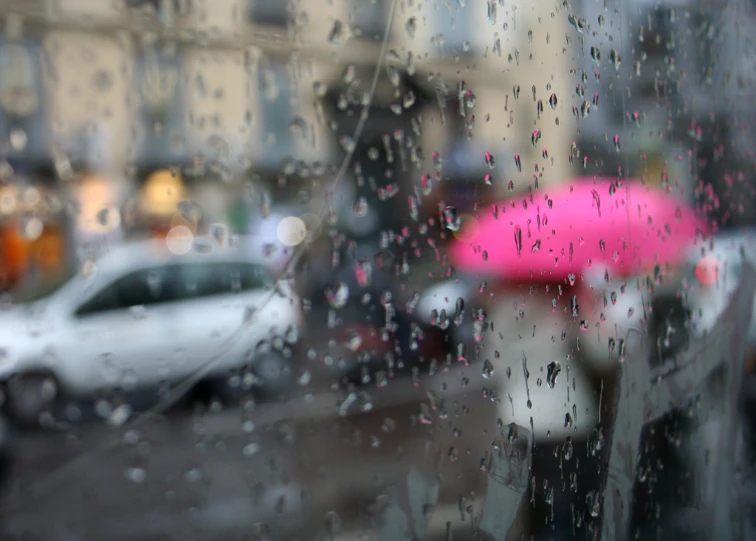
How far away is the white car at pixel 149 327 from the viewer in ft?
2.96

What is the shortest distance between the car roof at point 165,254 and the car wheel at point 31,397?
0.15 meters

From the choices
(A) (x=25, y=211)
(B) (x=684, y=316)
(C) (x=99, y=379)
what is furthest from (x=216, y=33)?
(B) (x=684, y=316)

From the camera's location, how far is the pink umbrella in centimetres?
140

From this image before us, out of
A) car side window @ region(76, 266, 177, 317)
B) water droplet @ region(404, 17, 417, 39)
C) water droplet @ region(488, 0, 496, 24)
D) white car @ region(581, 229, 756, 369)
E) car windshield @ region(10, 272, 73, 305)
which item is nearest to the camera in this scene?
car windshield @ region(10, 272, 73, 305)

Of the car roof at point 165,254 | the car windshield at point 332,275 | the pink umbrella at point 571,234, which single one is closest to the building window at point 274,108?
the car windshield at point 332,275

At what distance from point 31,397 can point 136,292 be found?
0.89 ft

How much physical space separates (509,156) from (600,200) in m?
0.31

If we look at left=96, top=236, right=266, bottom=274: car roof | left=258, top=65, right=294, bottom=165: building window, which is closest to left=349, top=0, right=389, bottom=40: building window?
left=258, top=65, right=294, bottom=165: building window

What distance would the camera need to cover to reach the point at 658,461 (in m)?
1.71

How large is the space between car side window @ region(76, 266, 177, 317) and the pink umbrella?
0.50m

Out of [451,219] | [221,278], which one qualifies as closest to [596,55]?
[451,219]

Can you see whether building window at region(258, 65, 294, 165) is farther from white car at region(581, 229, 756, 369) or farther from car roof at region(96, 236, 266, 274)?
white car at region(581, 229, 756, 369)

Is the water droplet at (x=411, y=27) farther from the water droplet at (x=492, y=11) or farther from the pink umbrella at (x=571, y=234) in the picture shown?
the pink umbrella at (x=571, y=234)

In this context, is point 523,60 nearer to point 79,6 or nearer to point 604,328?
point 604,328
